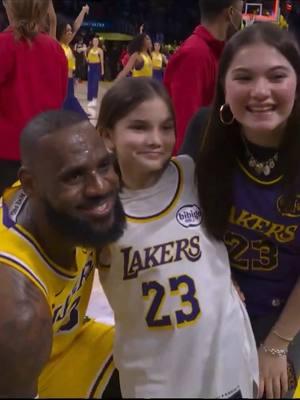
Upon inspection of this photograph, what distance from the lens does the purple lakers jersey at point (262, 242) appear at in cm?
136

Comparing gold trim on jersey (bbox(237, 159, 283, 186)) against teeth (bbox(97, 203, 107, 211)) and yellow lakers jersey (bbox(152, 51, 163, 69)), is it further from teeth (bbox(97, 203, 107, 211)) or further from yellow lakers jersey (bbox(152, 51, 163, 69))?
yellow lakers jersey (bbox(152, 51, 163, 69))

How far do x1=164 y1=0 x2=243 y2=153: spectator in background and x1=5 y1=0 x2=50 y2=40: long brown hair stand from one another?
574 millimetres

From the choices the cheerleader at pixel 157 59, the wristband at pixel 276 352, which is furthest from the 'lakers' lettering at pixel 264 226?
the cheerleader at pixel 157 59

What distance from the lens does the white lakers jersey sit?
129 cm

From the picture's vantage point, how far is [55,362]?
1544 mm

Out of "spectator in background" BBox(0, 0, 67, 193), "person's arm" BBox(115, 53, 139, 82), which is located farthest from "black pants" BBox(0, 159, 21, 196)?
"person's arm" BBox(115, 53, 139, 82)

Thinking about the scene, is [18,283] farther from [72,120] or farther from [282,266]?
[282,266]

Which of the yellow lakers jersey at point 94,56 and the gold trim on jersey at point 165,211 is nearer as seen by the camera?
the gold trim on jersey at point 165,211

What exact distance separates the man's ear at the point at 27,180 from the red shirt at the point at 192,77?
45.4 inches

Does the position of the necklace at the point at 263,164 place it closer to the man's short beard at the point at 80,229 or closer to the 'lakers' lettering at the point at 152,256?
the 'lakers' lettering at the point at 152,256

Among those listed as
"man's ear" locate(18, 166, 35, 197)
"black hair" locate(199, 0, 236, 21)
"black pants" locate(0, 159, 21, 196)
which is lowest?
"black pants" locate(0, 159, 21, 196)

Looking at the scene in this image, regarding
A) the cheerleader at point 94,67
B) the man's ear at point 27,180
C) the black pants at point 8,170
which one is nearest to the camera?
the man's ear at point 27,180

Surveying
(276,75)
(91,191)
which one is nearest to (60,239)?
(91,191)

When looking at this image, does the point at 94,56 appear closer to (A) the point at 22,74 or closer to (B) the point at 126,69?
(B) the point at 126,69
